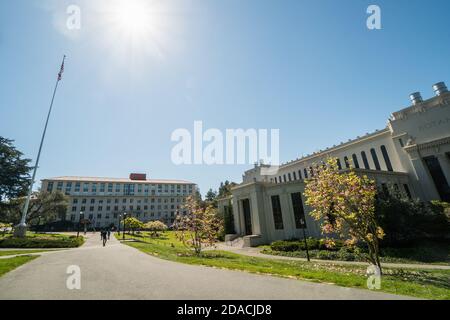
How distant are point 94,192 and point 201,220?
8055cm

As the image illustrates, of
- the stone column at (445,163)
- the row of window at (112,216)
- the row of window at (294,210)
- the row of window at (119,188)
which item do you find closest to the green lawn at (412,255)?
the row of window at (294,210)

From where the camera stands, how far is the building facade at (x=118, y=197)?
78312 mm

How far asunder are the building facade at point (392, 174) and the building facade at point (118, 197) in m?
52.7

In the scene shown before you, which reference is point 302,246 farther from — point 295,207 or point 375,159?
point 375,159

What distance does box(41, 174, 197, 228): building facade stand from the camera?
257ft

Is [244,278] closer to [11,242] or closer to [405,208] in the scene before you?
[405,208]

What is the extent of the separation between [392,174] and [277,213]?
1740cm

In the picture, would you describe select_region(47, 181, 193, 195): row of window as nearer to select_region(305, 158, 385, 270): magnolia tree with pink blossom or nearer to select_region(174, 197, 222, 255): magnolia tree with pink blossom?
select_region(174, 197, 222, 255): magnolia tree with pink blossom

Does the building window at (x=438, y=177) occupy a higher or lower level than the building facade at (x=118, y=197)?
lower

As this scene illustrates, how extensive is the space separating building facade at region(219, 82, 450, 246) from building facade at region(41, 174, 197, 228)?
52.7 m

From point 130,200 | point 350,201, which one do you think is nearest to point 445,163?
point 350,201

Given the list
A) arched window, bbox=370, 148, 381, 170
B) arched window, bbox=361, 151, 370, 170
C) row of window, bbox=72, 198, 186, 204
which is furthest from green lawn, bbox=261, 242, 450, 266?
row of window, bbox=72, 198, 186, 204

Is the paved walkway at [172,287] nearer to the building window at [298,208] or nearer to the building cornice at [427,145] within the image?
the building window at [298,208]

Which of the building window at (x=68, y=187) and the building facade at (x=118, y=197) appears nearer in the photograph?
the building facade at (x=118, y=197)
